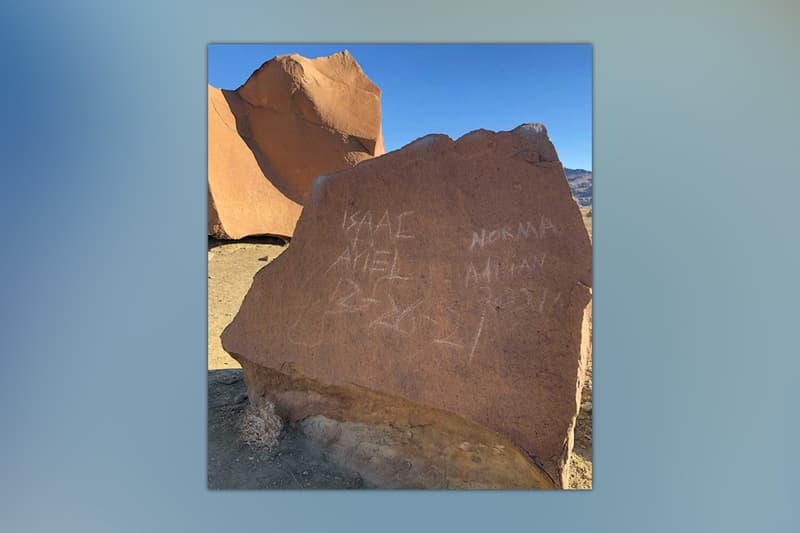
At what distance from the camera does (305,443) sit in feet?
6.85

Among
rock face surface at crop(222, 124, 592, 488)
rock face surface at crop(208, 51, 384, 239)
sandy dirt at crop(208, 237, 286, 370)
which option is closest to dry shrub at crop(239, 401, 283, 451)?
rock face surface at crop(222, 124, 592, 488)

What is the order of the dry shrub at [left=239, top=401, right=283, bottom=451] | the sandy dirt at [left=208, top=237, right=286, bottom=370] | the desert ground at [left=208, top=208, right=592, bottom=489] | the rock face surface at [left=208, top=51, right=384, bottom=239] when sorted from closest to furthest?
the desert ground at [left=208, top=208, right=592, bottom=489]
the dry shrub at [left=239, top=401, right=283, bottom=451]
the sandy dirt at [left=208, top=237, right=286, bottom=370]
the rock face surface at [left=208, top=51, right=384, bottom=239]

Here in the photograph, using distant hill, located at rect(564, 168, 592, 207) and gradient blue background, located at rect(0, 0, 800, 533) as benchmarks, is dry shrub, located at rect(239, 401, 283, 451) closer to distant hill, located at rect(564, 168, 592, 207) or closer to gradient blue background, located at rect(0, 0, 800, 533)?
gradient blue background, located at rect(0, 0, 800, 533)

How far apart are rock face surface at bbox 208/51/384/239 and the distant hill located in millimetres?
1965

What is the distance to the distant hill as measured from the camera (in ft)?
6.24

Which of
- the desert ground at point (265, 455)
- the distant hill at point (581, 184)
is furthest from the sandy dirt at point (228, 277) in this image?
the distant hill at point (581, 184)

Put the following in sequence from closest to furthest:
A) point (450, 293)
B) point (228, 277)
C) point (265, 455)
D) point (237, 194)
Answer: point (450, 293), point (265, 455), point (228, 277), point (237, 194)

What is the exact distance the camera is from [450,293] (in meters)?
1.87

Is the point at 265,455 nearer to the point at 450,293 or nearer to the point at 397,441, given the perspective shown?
the point at 397,441

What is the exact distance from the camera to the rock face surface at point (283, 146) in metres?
3.67
